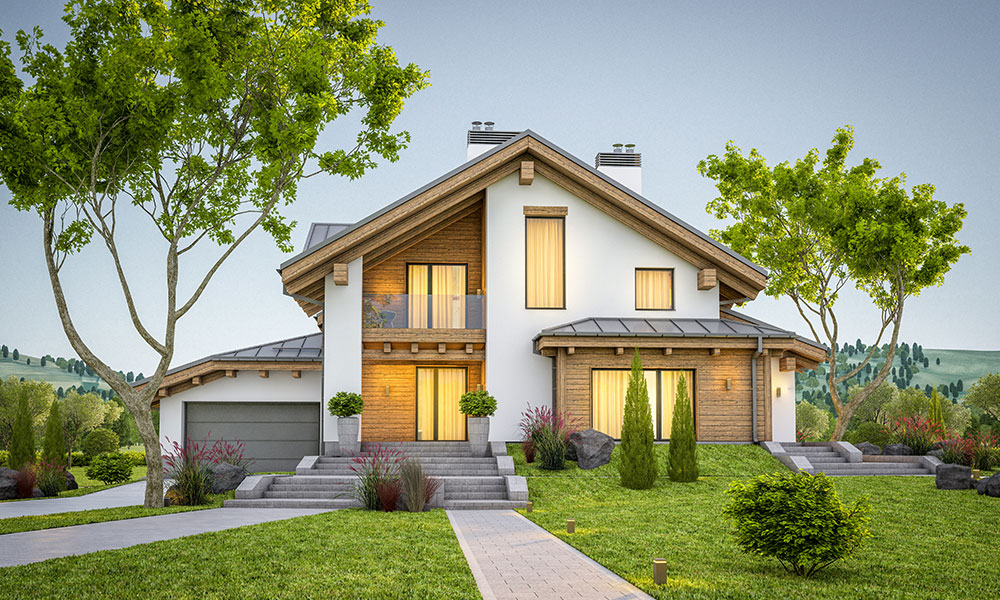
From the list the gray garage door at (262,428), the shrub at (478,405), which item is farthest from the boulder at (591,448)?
the gray garage door at (262,428)

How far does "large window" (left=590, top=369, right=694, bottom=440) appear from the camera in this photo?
1966 centimetres

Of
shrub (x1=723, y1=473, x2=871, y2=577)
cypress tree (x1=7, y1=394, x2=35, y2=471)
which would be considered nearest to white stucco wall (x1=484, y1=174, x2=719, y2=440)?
cypress tree (x1=7, y1=394, x2=35, y2=471)

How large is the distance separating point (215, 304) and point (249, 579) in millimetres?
36393

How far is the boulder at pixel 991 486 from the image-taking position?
13.9 metres

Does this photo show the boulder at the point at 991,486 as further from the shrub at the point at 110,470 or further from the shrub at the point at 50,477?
the shrub at the point at 110,470

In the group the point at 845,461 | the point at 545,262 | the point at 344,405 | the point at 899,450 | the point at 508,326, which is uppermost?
the point at 545,262

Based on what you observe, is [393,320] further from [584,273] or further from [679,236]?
[679,236]

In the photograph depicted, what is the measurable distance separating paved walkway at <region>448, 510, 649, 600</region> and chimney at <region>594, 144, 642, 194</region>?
1653 centimetres

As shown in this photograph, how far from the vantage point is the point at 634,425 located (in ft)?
51.7

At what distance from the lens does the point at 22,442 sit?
18.1 m

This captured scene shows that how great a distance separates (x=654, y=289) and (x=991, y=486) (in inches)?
354

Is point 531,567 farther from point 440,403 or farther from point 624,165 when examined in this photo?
point 624,165

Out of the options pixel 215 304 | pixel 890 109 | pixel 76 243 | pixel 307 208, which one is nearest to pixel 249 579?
pixel 76 243

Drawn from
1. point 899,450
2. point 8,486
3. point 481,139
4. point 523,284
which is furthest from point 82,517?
point 899,450
